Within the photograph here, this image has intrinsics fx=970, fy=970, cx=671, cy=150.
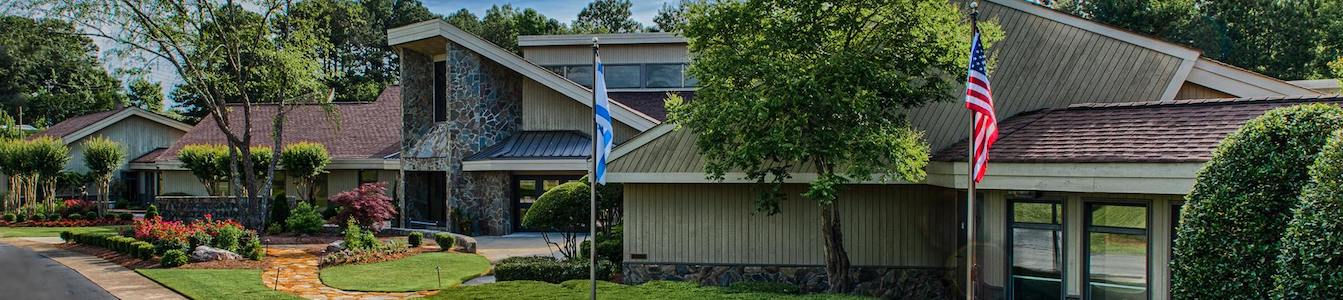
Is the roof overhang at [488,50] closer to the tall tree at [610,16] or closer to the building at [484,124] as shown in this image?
the building at [484,124]

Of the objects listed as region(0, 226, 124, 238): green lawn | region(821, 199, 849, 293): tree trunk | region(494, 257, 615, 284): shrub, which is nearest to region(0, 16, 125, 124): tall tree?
region(0, 226, 124, 238): green lawn

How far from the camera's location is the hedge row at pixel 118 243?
2019 cm

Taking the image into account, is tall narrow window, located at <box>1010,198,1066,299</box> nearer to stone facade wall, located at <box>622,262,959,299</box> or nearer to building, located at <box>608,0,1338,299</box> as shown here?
building, located at <box>608,0,1338,299</box>

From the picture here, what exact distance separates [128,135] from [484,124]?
2248 centimetres

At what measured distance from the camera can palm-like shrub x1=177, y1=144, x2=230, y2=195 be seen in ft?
108

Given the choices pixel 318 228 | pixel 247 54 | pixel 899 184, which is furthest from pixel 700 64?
pixel 247 54

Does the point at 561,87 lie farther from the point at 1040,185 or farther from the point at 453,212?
the point at 1040,185

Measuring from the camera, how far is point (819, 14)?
13.7m

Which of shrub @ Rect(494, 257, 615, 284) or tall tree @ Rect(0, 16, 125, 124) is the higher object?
tall tree @ Rect(0, 16, 125, 124)

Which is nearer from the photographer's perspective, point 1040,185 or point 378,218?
point 1040,185

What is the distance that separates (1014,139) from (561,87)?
14.9 meters

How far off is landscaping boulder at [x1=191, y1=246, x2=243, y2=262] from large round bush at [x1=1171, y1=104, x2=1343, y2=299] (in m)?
17.8

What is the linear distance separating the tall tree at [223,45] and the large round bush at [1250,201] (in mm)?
23538

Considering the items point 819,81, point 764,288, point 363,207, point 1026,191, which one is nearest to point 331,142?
point 363,207
